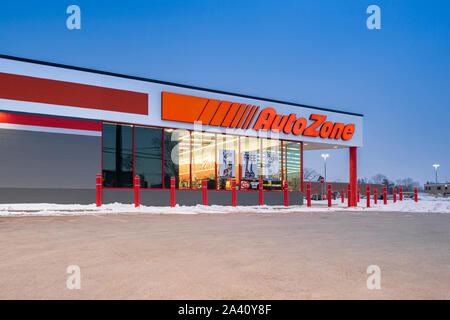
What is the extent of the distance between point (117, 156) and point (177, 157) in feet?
10.7

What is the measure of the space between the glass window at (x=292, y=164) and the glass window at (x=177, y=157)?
7319 mm

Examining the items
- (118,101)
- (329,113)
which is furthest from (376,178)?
(118,101)

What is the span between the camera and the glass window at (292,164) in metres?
28.5

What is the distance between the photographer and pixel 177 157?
23.5 m

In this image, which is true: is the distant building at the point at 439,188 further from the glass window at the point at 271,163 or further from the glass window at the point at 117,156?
the glass window at the point at 117,156

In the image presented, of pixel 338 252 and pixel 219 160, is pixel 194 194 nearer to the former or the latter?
pixel 219 160

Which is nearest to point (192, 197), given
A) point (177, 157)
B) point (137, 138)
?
point (177, 157)

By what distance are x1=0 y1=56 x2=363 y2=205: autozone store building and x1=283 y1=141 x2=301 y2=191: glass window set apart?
0.07 metres

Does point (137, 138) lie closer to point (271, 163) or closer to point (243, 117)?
point (243, 117)

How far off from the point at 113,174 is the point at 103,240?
13.9m

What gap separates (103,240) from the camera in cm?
803

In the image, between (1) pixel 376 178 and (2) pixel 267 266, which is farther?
(1) pixel 376 178

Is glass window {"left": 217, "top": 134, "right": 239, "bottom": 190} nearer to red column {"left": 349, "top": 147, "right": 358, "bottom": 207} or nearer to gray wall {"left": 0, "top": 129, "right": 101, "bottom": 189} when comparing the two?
gray wall {"left": 0, "top": 129, "right": 101, "bottom": 189}
